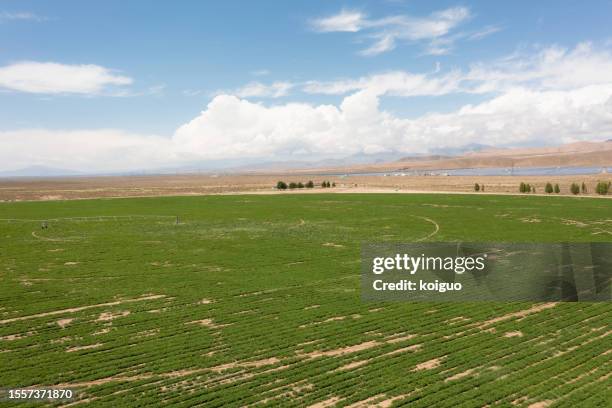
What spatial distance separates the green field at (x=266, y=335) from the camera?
17703 millimetres

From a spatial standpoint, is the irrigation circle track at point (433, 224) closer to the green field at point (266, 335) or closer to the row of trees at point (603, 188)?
the green field at point (266, 335)

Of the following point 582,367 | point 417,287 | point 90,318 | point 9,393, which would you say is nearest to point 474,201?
point 417,287

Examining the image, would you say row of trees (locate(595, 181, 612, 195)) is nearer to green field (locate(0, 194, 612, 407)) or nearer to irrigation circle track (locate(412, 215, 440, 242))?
irrigation circle track (locate(412, 215, 440, 242))

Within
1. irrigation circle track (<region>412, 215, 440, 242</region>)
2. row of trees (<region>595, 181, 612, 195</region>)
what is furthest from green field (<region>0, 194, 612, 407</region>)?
row of trees (<region>595, 181, 612, 195</region>)

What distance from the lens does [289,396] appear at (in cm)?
1728

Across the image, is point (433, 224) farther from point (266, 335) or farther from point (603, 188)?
point (603, 188)

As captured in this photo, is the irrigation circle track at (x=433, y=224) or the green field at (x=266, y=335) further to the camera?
the irrigation circle track at (x=433, y=224)

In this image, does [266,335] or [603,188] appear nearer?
[266,335]

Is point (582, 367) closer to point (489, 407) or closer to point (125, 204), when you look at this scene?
point (489, 407)

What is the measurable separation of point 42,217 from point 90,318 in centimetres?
6251

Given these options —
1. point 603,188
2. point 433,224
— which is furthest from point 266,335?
point 603,188

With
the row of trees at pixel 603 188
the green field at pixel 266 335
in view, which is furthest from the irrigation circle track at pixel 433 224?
the row of trees at pixel 603 188

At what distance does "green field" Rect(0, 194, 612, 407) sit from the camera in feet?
58.1

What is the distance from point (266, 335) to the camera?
914 inches
